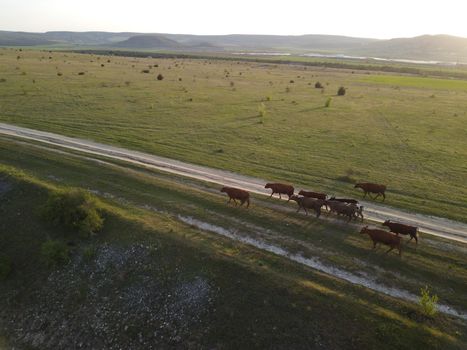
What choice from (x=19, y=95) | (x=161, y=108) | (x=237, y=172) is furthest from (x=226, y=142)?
(x=19, y=95)

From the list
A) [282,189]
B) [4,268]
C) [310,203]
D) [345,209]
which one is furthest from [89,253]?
[345,209]

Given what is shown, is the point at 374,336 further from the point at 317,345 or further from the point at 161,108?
the point at 161,108

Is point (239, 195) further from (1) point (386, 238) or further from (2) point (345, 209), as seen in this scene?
(1) point (386, 238)

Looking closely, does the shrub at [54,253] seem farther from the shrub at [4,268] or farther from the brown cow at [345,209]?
the brown cow at [345,209]

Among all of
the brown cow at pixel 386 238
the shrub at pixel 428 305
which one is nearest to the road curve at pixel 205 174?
the brown cow at pixel 386 238

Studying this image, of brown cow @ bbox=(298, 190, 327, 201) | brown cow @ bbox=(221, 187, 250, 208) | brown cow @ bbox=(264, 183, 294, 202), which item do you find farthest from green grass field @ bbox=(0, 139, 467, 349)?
brown cow @ bbox=(298, 190, 327, 201)

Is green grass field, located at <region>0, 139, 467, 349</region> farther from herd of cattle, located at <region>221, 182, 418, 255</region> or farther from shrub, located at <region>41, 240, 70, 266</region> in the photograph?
herd of cattle, located at <region>221, 182, 418, 255</region>
